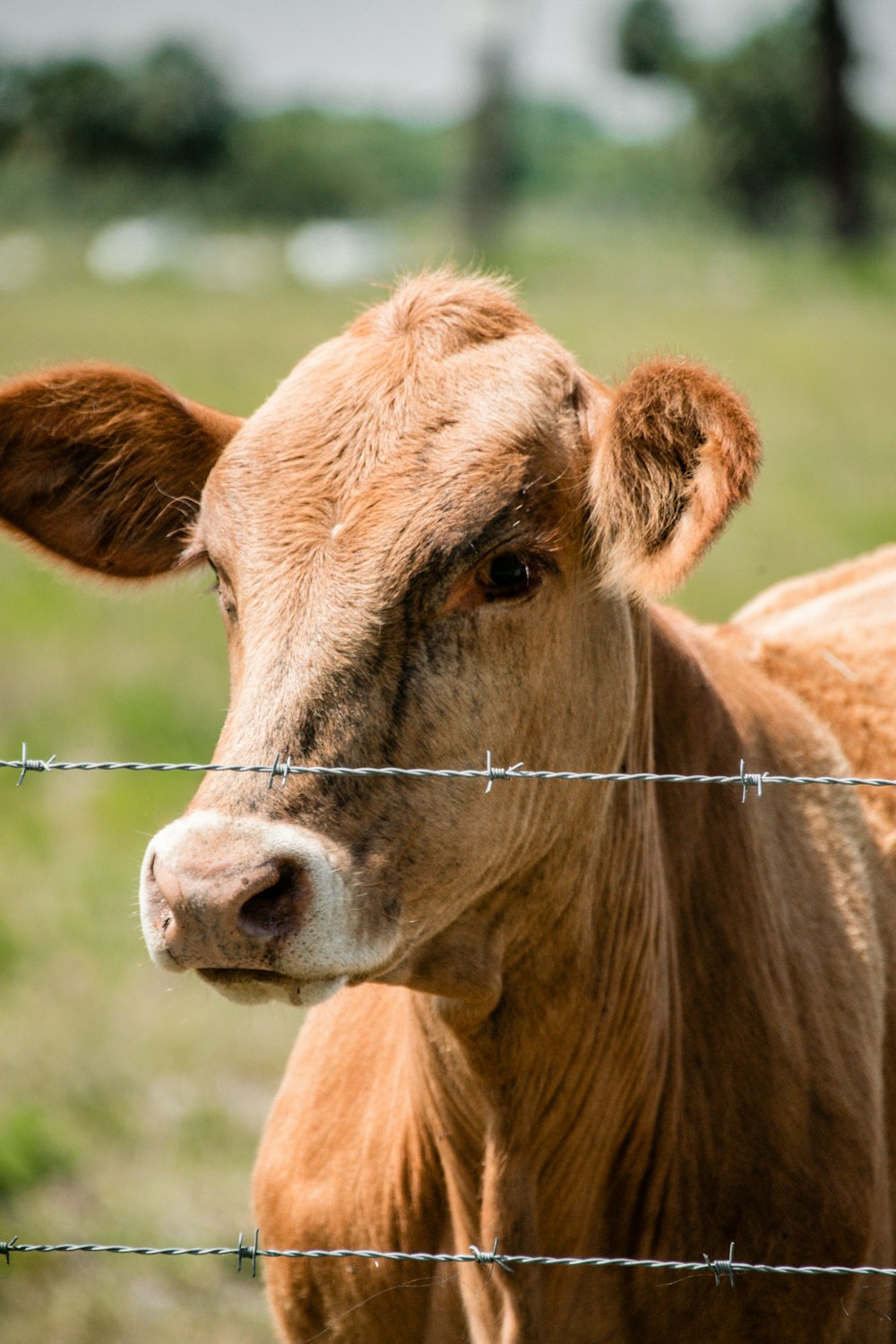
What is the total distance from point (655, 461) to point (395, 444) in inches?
18.4

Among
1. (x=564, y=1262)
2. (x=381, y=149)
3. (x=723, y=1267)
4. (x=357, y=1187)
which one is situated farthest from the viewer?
(x=381, y=149)

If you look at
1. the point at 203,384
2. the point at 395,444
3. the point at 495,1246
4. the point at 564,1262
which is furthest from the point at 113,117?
the point at 564,1262

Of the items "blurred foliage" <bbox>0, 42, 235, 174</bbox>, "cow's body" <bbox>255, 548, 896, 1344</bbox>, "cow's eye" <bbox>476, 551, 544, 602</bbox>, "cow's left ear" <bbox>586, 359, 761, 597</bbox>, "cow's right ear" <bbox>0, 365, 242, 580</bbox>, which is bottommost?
"cow's body" <bbox>255, 548, 896, 1344</bbox>

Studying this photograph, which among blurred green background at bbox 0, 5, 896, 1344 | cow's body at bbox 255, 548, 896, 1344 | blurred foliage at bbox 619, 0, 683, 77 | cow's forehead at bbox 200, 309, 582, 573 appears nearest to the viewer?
cow's forehead at bbox 200, 309, 582, 573

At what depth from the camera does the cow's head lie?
2234mm

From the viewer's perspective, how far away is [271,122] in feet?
176

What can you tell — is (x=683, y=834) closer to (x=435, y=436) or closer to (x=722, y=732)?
(x=722, y=732)

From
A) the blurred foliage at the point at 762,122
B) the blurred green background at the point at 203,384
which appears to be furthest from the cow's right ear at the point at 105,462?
the blurred foliage at the point at 762,122

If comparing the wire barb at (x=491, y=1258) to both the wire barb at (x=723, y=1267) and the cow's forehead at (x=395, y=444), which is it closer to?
the wire barb at (x=723, y=1267)

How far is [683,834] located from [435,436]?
105 cm

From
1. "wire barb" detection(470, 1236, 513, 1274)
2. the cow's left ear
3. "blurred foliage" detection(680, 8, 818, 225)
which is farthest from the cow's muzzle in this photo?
"blurred foliage" detection(680, 8, 818, 225)

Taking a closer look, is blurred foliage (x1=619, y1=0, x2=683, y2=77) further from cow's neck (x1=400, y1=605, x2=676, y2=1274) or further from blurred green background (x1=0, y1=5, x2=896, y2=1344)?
cow's neck (x1=400, y1=605, x2=676, y2=1274)

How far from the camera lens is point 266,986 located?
7.39 ft

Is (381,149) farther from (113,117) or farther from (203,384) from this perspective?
(203,384)
